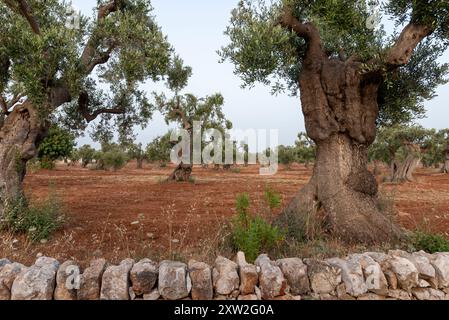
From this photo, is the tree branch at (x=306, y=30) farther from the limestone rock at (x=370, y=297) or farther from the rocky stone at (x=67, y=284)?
the rocky stone at (x=67, y=284)

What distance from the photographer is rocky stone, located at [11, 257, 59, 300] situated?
3.98 m

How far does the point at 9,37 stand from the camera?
25.1ft

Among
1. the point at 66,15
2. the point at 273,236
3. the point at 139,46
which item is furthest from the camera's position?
the point at 66,15

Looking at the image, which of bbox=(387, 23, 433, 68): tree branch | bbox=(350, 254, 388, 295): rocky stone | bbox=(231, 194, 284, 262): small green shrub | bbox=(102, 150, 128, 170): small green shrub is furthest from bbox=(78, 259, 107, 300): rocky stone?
bbox=(102, 150, 128, 170): small green shrub

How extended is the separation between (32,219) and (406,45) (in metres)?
9.87

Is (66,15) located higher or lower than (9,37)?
higher

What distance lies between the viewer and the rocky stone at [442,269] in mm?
4477

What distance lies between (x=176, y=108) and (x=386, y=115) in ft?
59.0

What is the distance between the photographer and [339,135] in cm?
803

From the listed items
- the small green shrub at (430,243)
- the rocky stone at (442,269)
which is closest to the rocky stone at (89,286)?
the rocky stone at (442,269)

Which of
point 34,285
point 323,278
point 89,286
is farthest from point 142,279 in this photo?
point 323,278

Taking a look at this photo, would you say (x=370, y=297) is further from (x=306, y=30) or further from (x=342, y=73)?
(x=306, y=30)
